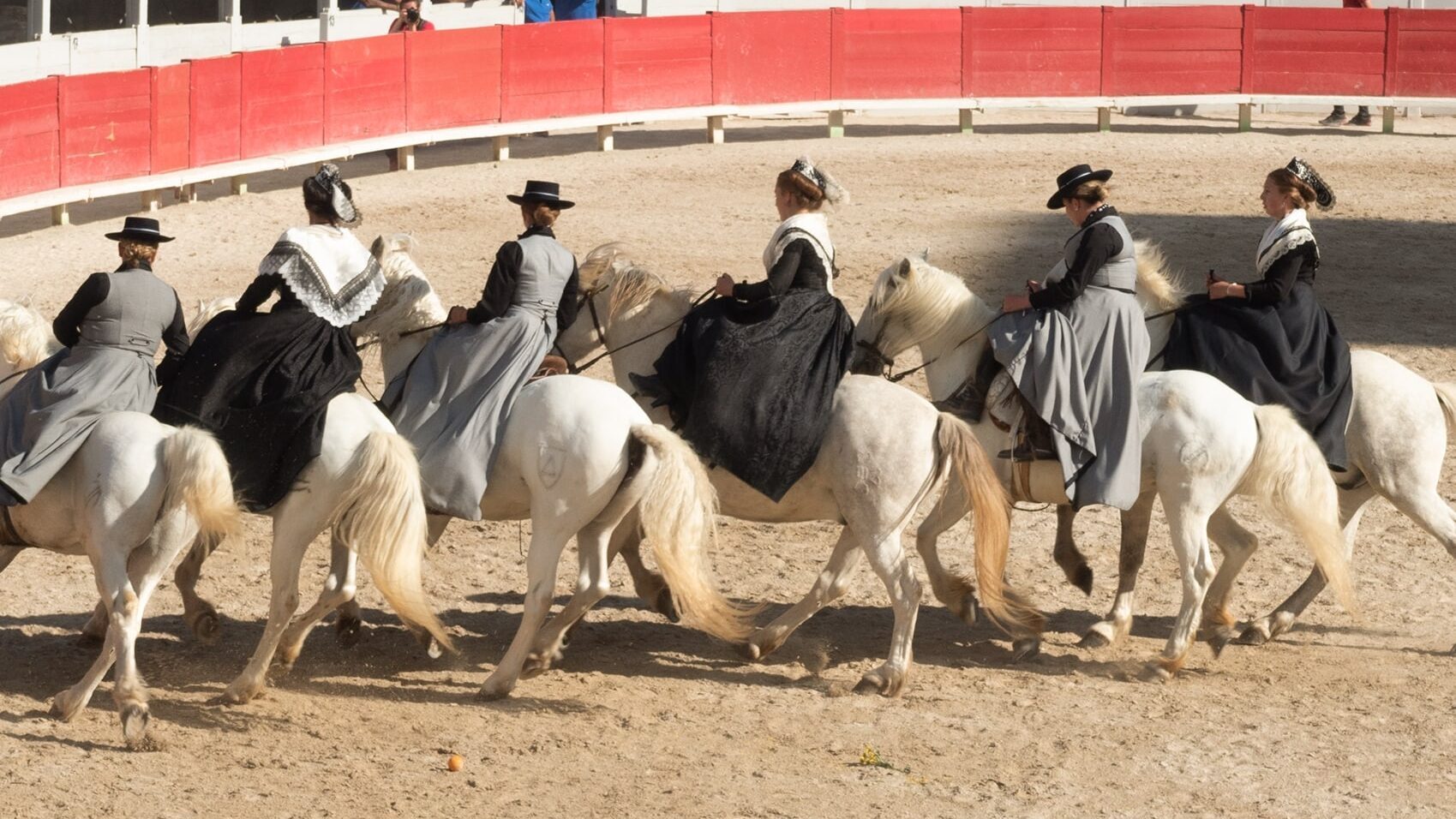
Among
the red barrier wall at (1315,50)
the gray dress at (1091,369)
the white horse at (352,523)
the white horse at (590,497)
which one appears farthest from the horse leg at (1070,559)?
the red barrier wall at (1315,50)

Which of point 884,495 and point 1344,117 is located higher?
point 1344,117

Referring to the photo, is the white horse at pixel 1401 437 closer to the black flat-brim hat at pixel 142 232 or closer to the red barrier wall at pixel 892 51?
the black flat-brim hat at pixel 142 232

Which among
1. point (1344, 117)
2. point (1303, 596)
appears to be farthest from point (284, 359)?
point (1344, 117)

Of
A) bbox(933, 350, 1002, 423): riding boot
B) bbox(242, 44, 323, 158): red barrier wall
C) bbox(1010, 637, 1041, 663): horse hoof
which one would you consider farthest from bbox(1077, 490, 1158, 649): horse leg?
bbox(242, 44, 323, 158): red barrier wall

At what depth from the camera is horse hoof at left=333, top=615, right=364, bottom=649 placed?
9.43 m

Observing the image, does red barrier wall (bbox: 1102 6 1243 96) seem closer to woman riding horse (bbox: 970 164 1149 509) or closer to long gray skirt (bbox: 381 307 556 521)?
woman riding horse (bbox: 970 164 1149 509)

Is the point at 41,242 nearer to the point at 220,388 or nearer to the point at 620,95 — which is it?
the point at 620,95

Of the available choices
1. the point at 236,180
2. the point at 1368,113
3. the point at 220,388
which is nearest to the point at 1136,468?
the point at 220,388

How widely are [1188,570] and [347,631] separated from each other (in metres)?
4.03

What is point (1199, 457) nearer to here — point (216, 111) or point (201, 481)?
point (201, 481)

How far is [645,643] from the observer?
32.1ft

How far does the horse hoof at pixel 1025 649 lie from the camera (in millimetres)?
9492

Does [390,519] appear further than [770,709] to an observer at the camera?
No

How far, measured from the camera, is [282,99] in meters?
20.5
